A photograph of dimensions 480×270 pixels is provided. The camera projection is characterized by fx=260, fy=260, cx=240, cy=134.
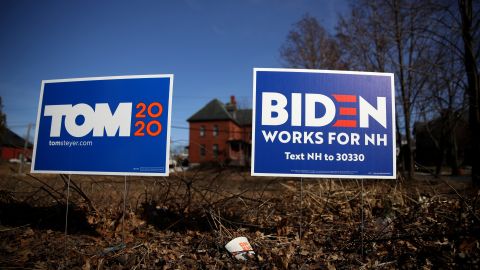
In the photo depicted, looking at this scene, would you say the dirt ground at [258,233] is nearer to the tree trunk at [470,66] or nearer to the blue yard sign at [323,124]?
the blue yard sign at [323,124]

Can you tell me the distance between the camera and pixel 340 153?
11.6 ft

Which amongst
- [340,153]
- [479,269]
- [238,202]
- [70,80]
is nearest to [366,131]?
[340,153]

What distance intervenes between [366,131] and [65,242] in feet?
14.7

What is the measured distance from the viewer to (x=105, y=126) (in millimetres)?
3832

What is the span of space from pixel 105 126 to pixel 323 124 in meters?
3.15

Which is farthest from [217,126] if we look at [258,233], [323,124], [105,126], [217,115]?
[323,124]

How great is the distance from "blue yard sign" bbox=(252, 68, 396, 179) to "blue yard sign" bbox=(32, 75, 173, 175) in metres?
1.37

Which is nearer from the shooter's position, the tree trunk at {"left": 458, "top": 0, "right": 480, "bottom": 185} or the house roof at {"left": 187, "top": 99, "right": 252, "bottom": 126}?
the tree trunk at {"left": 458, "top": 0, "right": 480, "bottom": 185}

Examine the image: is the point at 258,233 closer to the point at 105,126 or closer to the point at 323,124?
the point at 323,124

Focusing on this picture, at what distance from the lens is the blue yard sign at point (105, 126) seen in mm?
3689

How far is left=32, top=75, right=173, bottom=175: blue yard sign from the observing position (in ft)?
12.1

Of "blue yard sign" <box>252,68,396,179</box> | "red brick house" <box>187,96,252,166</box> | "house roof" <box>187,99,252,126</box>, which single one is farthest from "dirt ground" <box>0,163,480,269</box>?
"house roof" <box>187,99,252,126</box>

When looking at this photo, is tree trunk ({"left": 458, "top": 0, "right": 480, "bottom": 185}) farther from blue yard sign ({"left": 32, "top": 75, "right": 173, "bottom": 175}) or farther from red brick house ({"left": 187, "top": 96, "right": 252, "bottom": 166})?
red brick house ({"left": 187, "top": 96, "right": 252, "bottom": 166})

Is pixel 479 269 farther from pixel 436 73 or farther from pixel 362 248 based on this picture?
pixel 436 73
